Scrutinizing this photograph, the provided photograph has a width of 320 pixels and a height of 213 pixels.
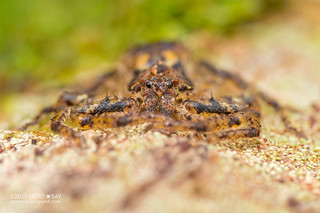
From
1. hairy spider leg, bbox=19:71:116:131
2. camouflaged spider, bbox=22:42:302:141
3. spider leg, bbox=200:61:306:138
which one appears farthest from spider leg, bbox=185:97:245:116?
hairy spider leg, bbox=19:71:116:131

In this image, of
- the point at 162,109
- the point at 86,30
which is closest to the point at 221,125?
the point at 162,109

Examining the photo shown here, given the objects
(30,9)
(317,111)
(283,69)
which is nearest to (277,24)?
(283,69)

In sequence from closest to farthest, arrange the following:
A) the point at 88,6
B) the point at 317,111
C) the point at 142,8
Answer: the point at 317,111, the point at 142,8, the point at 88,6

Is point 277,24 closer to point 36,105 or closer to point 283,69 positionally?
point 283,69

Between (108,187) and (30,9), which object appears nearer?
(108,187)

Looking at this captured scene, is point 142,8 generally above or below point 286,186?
above

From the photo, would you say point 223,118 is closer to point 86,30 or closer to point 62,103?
point 62,103
